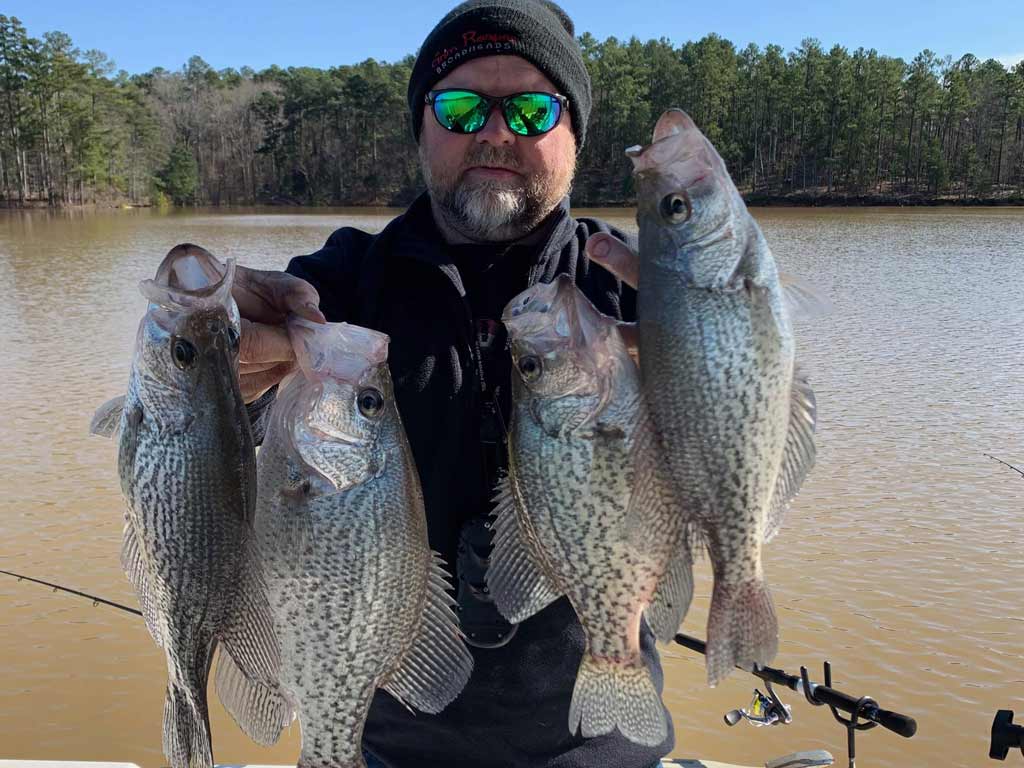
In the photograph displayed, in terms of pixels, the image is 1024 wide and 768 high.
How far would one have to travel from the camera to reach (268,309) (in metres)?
2.27

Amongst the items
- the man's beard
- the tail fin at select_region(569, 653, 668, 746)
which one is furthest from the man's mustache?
→ the tail fin at select_region(569, 653, 668, 746)

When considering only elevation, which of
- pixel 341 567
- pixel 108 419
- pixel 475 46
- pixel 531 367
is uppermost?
pixel 475 46

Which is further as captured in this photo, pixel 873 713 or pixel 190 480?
pixel 873 713

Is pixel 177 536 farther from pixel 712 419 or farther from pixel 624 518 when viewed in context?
pixel 712 419

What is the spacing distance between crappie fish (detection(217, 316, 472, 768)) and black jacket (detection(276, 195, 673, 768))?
1.93 ft

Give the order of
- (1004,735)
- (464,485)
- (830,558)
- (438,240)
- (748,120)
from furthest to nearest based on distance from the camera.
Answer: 1. (748,120)
2. (830,558)
3. (1004,735)
4. (438,240)
5. (464,485)

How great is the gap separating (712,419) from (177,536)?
1.30 meters

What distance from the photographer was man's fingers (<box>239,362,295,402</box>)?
2422 mm

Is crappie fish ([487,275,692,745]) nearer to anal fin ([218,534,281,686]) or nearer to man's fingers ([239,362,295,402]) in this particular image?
anal fin ([218,534,281,686])

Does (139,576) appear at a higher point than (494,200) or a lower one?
lower

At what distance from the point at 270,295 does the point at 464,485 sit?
90cm

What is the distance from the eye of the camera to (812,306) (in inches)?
78.4

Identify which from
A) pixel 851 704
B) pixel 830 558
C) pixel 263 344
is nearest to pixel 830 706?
pixel 851 704

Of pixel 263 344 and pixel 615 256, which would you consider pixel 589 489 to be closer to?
pixel 615 256
